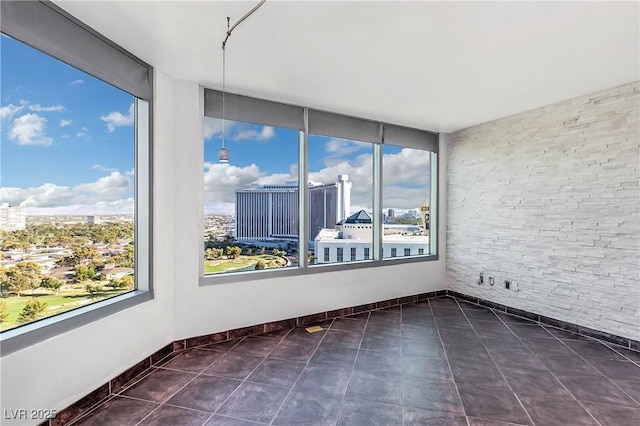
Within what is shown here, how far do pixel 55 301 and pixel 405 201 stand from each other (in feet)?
13.1

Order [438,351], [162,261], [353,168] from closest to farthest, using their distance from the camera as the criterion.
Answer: [162,261] < [438,351] < [353,168]

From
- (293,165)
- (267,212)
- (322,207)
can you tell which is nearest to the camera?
(267,212)

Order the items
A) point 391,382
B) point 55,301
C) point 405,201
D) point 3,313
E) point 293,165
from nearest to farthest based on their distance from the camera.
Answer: point 3,313 → point 55,301 → point 391,382 → point 293,165 → point 405,201

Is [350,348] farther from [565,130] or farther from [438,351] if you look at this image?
[565,130]

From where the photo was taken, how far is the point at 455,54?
7.64ft

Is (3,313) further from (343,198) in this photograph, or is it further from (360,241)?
Answer: (360,241)

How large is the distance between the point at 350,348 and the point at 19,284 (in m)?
2.50

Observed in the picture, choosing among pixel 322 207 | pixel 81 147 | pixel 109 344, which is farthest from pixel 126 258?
pixel 322 207

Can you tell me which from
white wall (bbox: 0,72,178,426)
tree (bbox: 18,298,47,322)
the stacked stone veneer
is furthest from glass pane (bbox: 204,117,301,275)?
the stacked stone veneer

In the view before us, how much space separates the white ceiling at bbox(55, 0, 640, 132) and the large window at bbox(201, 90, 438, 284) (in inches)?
15.2

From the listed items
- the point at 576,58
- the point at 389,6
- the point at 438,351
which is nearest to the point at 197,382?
the point at 438,351

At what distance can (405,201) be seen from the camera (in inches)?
177

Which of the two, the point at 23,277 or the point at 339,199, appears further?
the point at 339,199

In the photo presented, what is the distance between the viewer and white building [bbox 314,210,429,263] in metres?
3.81
